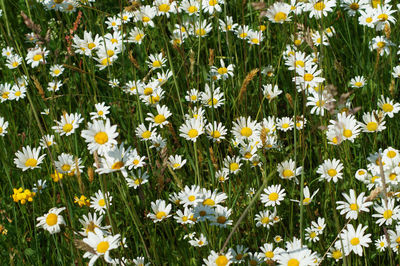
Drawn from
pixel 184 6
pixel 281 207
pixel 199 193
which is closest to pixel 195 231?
pixel 199 193

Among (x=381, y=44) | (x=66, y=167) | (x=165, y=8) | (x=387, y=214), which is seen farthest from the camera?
(x=165, y=8)

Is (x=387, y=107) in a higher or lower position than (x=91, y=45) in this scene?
lower

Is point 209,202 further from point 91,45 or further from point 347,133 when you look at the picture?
point 91,45

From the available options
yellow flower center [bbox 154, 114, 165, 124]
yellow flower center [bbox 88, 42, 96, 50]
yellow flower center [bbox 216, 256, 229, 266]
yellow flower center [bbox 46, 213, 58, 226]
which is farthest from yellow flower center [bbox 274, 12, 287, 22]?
yellow flower center [bbox 46, 213, 58, 226]

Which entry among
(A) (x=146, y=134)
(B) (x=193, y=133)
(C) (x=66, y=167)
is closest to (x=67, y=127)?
(C) (x=66, y=167)

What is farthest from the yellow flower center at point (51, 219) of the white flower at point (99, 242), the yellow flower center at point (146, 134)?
the yellow flower center at point (146, 134)

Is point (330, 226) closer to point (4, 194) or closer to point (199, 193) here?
point (199, 193)

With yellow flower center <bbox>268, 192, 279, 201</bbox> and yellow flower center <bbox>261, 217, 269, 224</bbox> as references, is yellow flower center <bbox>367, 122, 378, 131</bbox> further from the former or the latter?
yellow flower center <bbox>261, 217, 269, 224</bbox>
